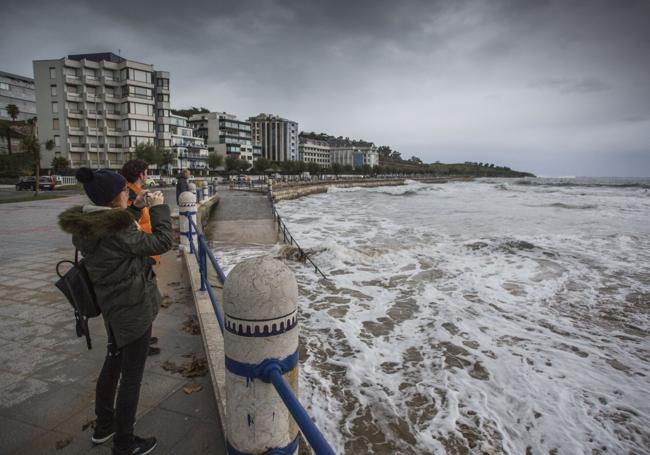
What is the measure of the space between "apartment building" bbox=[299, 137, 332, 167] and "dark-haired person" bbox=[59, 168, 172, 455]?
477ft

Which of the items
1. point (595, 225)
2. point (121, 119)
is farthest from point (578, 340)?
point (121, 119)

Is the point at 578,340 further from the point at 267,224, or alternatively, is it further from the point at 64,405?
the point at 267,224

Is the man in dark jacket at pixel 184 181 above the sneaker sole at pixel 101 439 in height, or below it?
above

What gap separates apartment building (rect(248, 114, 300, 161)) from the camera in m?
138

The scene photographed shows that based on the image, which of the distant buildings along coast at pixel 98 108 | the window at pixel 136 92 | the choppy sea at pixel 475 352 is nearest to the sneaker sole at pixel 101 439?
the choppy sea at pixel 475 352

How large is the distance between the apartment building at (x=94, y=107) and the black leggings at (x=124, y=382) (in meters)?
60.4

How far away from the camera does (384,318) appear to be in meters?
6.92

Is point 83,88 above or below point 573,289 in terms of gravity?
above

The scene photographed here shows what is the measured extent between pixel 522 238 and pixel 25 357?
17.3 meters

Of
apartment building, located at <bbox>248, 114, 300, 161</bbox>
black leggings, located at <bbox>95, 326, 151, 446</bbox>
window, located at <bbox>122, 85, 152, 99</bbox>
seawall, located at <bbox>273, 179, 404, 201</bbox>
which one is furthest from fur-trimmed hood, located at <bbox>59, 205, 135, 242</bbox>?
apartment building, located at <bbox>248, 114, 300, 161</bbox>

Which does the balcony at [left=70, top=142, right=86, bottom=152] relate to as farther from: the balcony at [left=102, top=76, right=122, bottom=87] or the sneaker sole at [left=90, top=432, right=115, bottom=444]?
the sneaker sole at [left=90, top=432, right=115, bottom=444]

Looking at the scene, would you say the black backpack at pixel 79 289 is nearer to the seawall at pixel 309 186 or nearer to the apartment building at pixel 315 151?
the seawall at pixel 309 186

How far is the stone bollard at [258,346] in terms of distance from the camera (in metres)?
1.52

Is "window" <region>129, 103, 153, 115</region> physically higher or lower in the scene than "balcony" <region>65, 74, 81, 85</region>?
lower
